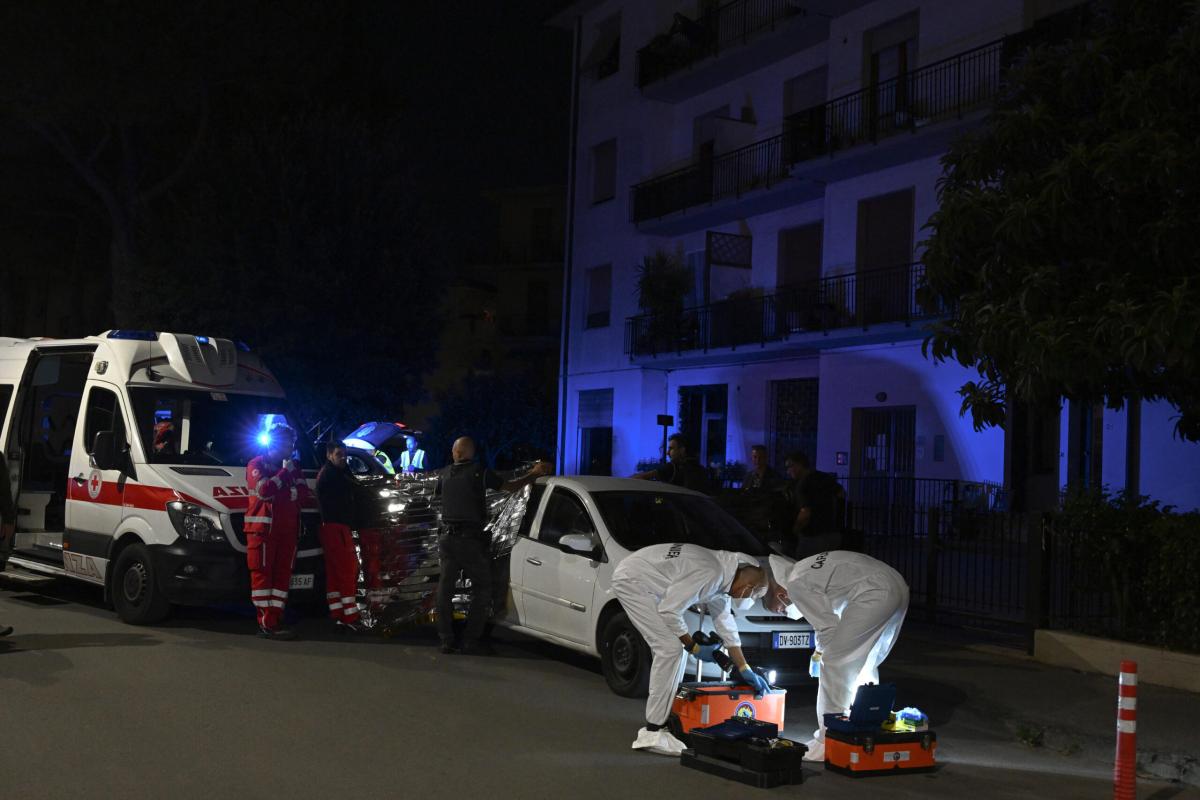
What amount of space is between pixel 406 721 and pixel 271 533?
11.4 feet

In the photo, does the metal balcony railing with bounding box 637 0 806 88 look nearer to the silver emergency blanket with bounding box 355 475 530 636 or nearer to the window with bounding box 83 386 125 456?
the silver emergency blanket with bounding box 355 475 530 636

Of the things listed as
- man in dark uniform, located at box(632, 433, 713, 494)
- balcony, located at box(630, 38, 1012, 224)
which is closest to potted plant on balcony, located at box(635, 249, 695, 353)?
balcony, located at box(630, 38, 1012, 224)

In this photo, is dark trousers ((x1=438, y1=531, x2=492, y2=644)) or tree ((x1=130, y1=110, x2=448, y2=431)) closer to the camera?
dark trousers ((x1=438, y1=531, x2=492, y2=644))

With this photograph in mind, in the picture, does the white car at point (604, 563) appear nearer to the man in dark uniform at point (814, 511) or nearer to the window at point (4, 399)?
the man in dark uniform at point (814, 511)

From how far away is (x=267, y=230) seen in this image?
2422cm

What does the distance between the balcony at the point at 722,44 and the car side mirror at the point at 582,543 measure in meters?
17.4

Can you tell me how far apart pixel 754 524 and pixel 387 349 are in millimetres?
13066

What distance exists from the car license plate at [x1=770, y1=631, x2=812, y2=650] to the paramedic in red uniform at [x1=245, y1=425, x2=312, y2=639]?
452 centimetres

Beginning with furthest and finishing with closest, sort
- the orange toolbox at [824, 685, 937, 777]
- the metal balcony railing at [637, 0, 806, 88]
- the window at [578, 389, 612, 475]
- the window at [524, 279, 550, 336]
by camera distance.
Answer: the window at [524, 279, 550, 336]
the window at [578, 389, 612, 475]
the metal balcony railing at [637, 0, 806, 88]
the orange toolbox at [824, 685, 937, 777]

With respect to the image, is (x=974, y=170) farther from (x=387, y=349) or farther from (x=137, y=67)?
(x=137, y=67)

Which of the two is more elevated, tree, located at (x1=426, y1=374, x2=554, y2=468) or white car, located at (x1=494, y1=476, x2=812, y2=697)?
tree, located at (x1=426, y1=374, x2=554, y2=468)

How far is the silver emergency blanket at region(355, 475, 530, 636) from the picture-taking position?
11211mm

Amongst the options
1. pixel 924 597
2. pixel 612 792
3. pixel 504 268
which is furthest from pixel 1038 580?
pixel 504 268

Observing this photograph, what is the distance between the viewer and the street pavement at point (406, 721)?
6.38 metres
